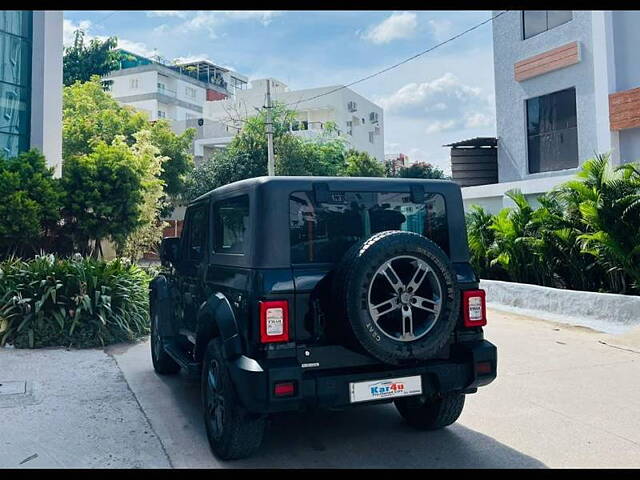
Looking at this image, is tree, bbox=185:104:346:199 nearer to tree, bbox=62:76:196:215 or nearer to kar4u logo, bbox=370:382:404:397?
tree, bbox=62:76:196:215

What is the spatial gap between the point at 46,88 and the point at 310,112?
3271cm

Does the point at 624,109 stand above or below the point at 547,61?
below

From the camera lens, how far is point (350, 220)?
4.01m

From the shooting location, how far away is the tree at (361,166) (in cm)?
3109

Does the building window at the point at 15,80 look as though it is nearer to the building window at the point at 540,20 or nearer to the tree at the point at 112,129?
the tree at the point at 112,129

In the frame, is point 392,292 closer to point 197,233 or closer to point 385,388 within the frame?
point 385,388

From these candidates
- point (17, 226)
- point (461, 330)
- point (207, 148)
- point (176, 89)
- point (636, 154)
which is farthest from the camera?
point (176, 89)

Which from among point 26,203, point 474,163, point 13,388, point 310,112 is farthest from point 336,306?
point 310,112

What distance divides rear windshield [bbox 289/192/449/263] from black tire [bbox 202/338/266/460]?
0.89 metres

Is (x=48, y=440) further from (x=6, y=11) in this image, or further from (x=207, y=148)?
(x=207, y=148)

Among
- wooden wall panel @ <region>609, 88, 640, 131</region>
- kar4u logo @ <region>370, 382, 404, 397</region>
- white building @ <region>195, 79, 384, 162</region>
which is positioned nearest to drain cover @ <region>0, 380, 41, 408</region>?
kar4u logo @ <region>370, 382, 404, 397</region>

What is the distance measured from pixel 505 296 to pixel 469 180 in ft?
22.0

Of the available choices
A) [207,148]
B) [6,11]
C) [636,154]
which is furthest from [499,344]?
[207,148]

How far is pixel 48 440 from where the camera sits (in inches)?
173
